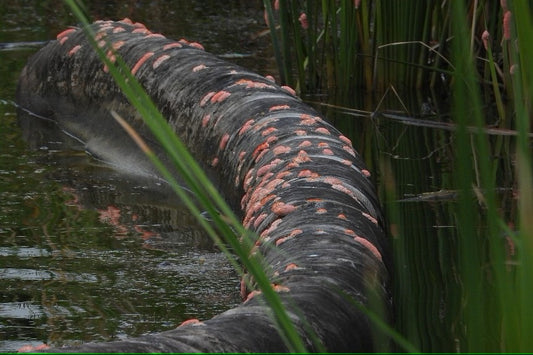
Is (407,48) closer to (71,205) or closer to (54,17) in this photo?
(71,205)

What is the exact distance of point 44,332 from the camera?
2789 millimetres

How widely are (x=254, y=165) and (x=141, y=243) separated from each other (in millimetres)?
469

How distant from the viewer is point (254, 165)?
150 inches

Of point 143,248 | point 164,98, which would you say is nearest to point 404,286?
point 143,248

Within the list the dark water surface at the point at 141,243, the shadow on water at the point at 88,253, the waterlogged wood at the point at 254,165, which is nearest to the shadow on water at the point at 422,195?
the dark water surface at the point at 141,243

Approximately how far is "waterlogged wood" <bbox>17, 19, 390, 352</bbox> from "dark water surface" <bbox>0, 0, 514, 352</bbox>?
134 millimetres

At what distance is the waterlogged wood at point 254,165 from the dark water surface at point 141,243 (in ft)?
0.44

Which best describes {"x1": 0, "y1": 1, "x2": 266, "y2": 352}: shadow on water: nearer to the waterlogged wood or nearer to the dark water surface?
the dark water surface

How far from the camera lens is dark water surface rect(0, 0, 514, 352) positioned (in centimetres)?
286

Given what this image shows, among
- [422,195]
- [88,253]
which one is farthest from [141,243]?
[422,195]

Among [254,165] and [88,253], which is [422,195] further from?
[88,253]

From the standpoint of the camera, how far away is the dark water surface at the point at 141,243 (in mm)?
2855

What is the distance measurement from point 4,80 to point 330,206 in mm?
3257

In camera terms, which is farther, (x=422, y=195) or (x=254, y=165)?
(x=422, y=195)
